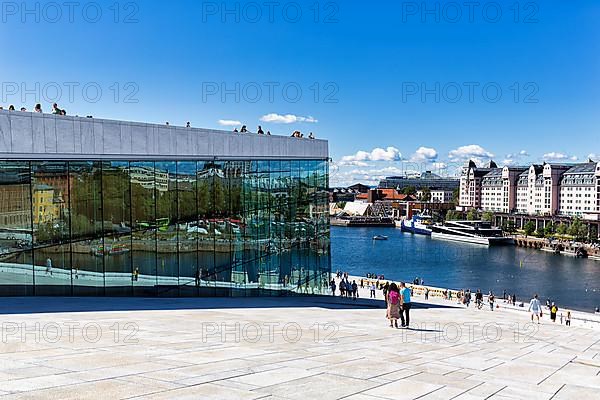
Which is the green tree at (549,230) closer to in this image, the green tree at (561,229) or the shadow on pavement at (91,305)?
the green tree at (561,229)

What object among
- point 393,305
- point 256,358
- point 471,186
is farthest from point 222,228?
point 471,186

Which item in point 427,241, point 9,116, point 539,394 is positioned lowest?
point 427,241

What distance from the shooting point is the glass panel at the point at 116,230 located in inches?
592

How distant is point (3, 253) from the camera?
13391mm

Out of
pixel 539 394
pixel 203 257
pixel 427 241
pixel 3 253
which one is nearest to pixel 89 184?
pixel 3 253

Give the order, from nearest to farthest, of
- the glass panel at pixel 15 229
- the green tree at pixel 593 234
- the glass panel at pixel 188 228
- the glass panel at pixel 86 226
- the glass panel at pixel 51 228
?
the glass panel at pixel 15 229, the glass panel at pixel 51 228, the glass panel at pixel 86 226, the glass panel at pixel 188 228, the green tree at pixel 593 234

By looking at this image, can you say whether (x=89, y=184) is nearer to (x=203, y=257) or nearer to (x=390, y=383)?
(x=203, y=257)

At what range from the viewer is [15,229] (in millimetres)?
13438

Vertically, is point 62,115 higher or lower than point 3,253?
higher

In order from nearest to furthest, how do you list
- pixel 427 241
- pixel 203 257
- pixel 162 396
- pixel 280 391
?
pixel 162 396 → pixel 280 391 → pixel 203 257 → pixel 427 241

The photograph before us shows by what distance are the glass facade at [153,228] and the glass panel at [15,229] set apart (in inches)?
0.8

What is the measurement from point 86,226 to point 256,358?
820 centimetres

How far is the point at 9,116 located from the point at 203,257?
7.21m

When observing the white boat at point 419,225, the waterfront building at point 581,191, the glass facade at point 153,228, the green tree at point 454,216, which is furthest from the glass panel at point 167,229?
the green tree at point 454,216
